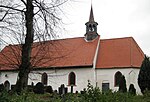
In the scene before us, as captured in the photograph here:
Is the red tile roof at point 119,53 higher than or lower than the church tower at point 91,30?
lower

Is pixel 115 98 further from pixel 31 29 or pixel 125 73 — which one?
pixel 125 73

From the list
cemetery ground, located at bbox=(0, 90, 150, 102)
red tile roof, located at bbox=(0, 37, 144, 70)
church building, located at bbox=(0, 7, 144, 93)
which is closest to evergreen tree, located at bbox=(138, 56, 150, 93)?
church building, located at bbox=(0, 7, 144, 93)

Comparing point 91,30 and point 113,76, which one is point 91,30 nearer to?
point 91,30

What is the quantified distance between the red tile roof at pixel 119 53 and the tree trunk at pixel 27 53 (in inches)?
939

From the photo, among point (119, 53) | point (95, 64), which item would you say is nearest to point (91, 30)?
point (119, 53)

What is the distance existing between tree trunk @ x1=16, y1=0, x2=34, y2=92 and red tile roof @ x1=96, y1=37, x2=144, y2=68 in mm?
23858

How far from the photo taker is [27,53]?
27.6 ft

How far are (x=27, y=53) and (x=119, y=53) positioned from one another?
86.9 feet

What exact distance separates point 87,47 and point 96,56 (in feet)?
6.04

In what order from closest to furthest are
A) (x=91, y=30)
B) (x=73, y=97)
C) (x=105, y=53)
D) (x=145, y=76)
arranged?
(x=73, y=97) → (x=145, y=76) → (x=105, y=53) → (x=91, y=30)

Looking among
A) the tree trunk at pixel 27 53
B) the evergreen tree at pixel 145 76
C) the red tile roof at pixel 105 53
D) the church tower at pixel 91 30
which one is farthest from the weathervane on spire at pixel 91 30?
the tree trunk at pixel 27 53

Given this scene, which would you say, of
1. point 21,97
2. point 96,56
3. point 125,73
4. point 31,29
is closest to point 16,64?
point 31,29

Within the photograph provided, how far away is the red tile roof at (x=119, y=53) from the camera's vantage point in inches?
1271

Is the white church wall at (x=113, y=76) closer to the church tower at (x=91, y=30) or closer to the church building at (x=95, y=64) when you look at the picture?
the church building at (x=95, y=64)
